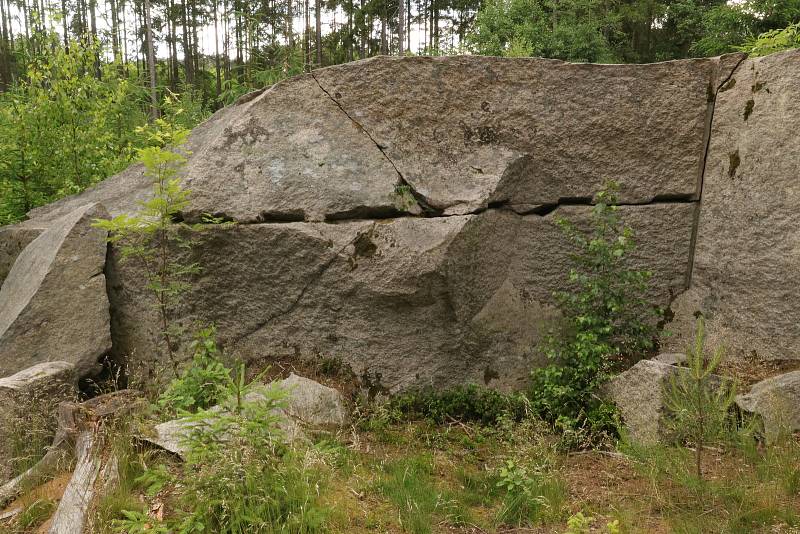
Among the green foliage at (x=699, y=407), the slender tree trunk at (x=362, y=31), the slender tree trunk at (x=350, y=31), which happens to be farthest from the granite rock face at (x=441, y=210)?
the slender tree trunk at (x=350, y=31)

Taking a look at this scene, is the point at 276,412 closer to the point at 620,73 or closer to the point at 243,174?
the point at 243,174

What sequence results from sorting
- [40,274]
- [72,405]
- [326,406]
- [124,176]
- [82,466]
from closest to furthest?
1. [82,466]
2. [72,405]
3. [326,406]
4. [40,274]
5. [124,176]

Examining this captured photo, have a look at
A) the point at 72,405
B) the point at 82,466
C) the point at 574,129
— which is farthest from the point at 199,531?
the point at 574,129

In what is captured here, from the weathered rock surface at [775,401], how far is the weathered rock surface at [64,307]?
5.18 metres

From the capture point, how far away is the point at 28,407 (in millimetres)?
4469

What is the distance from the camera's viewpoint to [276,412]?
14.9 feet

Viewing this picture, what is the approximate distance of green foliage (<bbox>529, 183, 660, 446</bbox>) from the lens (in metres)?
5.02

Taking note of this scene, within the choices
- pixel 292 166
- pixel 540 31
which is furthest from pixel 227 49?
pixel 292 166

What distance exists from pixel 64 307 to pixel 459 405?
3.51 m

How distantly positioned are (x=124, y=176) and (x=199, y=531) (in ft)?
15.5

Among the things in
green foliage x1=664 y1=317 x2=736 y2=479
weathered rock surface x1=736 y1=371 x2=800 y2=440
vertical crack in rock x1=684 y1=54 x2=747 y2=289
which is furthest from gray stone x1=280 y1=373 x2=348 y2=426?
vertical crack in rock x1=684 y1=54 x2=747 y2=289

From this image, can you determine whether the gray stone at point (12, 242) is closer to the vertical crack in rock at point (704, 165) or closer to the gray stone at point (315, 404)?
the gray stone at point (315, 404)

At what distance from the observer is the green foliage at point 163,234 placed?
4766 millimetres

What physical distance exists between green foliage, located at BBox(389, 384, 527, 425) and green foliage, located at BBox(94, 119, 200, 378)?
2038mm
